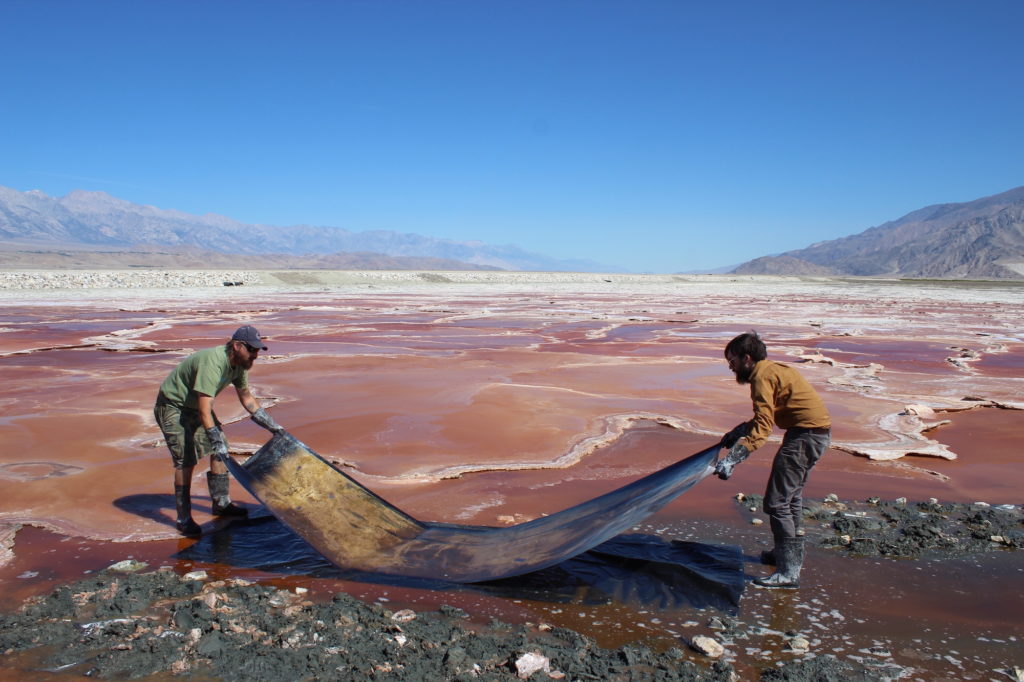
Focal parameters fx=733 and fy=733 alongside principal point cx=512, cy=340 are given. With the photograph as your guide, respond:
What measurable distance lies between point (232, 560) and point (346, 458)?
233cm

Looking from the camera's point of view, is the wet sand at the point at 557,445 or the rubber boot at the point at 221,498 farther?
the rubber boot at the point at 221,498

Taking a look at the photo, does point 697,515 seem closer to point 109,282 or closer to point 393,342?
point 393,342

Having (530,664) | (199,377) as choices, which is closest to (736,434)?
(530,664)

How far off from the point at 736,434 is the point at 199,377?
10.2 ft

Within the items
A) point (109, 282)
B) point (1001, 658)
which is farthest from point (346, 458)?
point (109, 282)

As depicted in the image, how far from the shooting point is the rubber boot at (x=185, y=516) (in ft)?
15.0

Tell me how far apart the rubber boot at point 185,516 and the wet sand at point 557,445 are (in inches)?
4.1

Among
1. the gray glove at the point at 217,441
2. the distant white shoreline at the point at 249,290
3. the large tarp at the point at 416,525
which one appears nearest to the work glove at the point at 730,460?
the large tarp at the point at 416,525

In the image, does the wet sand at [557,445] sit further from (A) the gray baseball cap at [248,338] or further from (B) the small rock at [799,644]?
(A) the gray baseball cap at [248,338]

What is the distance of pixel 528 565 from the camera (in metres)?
3.74

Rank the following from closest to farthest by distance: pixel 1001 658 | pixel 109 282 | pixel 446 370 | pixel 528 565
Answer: pixel 1001 658 < pixel 528 565 < pixel 446 370 < pixel 109 282

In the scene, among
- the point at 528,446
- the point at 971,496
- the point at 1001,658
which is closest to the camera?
the point at 1001,658

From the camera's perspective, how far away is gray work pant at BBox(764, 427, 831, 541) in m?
3.90

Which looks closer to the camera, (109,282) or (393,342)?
(393,342)
